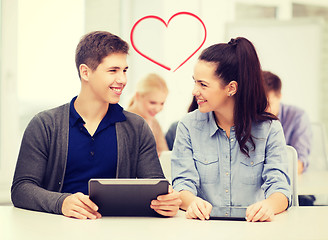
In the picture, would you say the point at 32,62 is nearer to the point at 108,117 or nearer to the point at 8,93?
the point at 8,93

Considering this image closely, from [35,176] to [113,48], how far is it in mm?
558

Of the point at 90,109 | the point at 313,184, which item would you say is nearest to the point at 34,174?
the point at 90,109

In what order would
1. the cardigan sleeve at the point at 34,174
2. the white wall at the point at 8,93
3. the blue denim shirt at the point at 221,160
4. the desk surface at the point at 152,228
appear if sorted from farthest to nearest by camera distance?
the white wall at the point at 8,93
the blue denim shirt at the point at 221,160
the cardigan sleeve at the point at 34,174
the desk surface at the point at 152,228

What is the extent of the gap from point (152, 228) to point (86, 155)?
1.76 feet

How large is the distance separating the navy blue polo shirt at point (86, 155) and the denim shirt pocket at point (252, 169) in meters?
0.50

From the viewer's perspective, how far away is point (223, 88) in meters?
2.03

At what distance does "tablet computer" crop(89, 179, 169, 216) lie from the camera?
159cm

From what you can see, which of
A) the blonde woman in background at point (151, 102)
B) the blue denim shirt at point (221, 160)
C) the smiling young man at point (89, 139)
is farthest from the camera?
the blonde woman in background at point (151, 102)

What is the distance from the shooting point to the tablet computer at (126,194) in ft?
5.22

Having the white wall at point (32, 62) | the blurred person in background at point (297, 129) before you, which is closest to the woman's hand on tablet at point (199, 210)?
the blurred person in background at point (297, 129)

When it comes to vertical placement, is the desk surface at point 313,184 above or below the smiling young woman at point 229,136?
below

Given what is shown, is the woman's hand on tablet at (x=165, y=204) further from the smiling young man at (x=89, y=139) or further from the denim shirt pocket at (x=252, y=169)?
the denim shirt pocket at (x=252, y=169)

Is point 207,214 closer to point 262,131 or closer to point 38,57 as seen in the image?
point 262,131

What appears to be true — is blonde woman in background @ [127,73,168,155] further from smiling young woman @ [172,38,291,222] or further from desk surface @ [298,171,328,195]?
smiling young woman @ [172,38,291,222]
